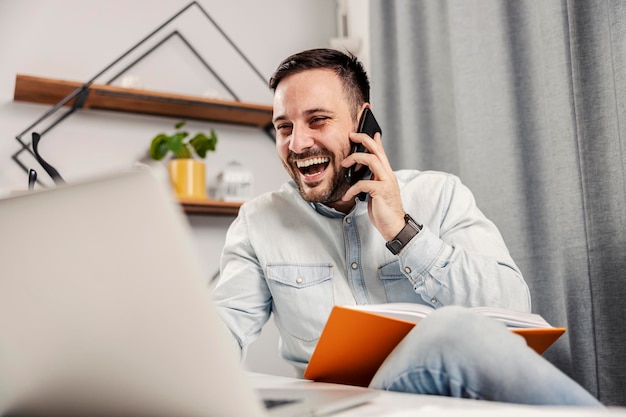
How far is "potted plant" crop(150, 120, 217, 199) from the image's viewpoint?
2.22 metres

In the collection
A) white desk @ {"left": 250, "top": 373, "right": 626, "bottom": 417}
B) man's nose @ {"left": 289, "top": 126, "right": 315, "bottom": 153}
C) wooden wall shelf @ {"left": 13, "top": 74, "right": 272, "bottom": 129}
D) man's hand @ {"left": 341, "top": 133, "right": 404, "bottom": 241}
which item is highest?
wooden wall shelf @ {"left": 13, "top": 74, "right": 272, "bottom": 129}

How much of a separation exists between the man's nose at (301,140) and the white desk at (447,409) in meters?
0.91

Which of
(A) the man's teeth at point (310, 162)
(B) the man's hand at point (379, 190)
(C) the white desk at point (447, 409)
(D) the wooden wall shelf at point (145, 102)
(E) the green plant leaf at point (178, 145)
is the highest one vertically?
(D) the wooden wall shelf at point (145, 102)

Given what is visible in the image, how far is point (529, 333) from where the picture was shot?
0.82m

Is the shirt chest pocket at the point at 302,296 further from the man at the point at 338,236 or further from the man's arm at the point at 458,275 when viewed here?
the man's arm at the point at 458,275

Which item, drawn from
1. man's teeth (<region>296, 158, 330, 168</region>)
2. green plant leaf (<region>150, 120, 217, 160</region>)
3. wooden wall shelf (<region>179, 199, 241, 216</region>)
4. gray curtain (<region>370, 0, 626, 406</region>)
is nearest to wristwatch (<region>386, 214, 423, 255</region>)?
man's teeth (<region>296, 158, 330, 168</region>)

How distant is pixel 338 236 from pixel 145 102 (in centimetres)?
116

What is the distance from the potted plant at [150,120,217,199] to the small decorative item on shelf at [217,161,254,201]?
0.08 metres

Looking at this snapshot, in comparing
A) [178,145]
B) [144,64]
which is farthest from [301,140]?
[144,64]

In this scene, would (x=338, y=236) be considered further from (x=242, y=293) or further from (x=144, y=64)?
(x=144, y=64)

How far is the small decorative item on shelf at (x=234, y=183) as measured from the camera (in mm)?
2338

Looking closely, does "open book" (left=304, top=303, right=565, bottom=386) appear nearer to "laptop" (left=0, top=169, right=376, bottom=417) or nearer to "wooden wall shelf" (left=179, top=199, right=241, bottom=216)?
"laptop" (left=0, top=169, right=376, bottom=417)

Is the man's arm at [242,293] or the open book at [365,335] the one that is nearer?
the open book at [365,335]

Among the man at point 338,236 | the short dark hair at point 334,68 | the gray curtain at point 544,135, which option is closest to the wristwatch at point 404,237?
the man at point 338,236
